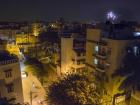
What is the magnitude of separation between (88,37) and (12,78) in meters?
12.2

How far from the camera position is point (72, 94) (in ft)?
77.3

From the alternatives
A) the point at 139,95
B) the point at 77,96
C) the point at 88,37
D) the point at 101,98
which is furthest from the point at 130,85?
the point at 88,37

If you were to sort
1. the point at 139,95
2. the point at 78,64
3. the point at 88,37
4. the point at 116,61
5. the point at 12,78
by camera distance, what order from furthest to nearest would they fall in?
the point at 78,64, the point at 88,37, the point at 116,61, the point at 139,95, the point at 12,78

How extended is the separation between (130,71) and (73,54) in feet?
40.9

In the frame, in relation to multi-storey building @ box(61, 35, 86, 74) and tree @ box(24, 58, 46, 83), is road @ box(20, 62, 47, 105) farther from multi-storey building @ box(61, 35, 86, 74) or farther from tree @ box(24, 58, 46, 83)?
multi-storey building @ box(61, 35, 86, 74)

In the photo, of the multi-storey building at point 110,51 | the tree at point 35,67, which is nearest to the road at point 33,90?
the tree at point 35,67

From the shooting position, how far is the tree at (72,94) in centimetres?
2325

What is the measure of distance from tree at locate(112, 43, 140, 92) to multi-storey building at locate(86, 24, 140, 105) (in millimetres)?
453

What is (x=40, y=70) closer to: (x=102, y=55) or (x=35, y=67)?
(x=35, y=67)

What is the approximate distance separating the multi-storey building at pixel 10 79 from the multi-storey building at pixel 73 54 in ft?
46.1

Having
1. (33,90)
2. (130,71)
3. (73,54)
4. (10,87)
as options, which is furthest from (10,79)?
(73,54)

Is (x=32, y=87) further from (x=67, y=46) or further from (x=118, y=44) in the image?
(x=118, y=44)

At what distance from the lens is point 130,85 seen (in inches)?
990

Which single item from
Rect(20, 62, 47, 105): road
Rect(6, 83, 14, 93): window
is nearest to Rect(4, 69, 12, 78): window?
Rect(6, 83, 14, 93): window
